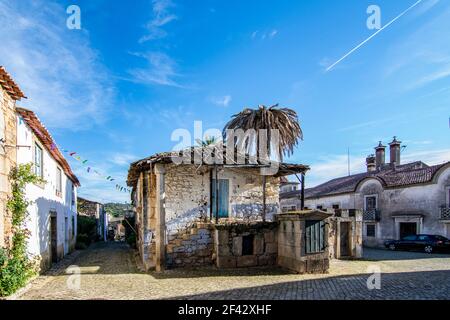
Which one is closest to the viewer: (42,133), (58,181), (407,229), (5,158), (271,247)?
(5,158)

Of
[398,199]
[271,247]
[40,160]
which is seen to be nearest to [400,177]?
[398,199]

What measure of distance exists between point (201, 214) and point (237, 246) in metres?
1.89

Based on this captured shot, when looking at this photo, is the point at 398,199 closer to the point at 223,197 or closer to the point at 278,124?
the point at 278,124

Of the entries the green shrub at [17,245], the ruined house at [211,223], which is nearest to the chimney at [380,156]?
the ruined house at [211,223]

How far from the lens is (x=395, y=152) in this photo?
91.0ft

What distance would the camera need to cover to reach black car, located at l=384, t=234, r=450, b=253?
18.5 m

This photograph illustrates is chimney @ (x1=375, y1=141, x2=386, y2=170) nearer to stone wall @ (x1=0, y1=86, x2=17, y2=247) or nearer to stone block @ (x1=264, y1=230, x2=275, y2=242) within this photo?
stone block @ (x1=264, y1=230, x2=275, y2=242)

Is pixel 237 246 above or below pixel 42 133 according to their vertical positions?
below

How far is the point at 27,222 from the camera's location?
9.22 m

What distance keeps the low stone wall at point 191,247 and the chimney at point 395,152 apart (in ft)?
72.7

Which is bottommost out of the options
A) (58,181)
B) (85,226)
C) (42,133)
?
(85,226)

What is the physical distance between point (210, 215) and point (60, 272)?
5.63 metres
